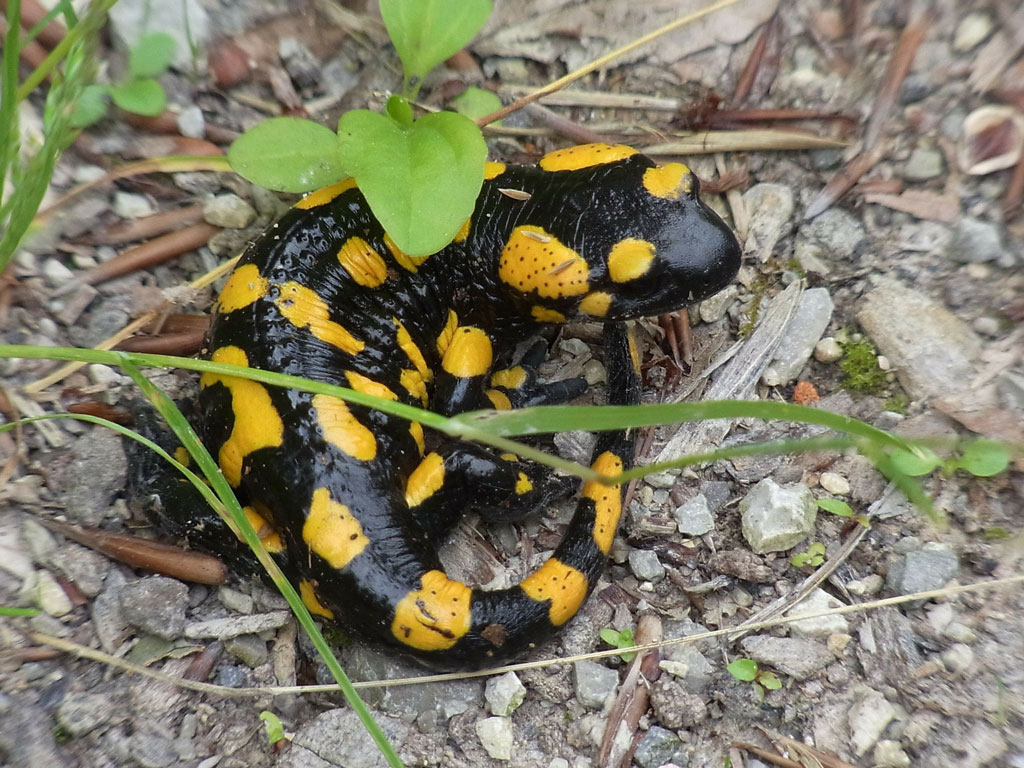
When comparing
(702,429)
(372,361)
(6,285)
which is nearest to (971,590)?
(702,429)

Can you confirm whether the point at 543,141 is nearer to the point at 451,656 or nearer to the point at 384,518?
the point at 384,518

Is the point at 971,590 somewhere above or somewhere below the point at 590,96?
below

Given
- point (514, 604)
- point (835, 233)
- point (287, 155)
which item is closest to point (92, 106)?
point (287, 155)

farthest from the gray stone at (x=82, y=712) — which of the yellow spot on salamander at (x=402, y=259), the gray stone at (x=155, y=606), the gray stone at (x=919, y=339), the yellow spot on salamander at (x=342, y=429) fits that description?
the gray stone at (x=919, y=339)

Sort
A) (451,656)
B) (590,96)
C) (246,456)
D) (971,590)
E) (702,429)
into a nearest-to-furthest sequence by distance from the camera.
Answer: (971,590) → (451,656) → (246,456) → (702,429) → (590,96)

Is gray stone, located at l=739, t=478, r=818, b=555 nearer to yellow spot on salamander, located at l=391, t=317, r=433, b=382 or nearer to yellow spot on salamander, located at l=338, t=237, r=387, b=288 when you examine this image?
yellow spot on salamander, located at l=391, t=317, r=433, b=382

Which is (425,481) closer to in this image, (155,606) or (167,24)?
(155,606)

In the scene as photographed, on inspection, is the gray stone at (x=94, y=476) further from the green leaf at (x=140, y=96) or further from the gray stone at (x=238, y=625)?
the green leaf at (x=140, y=96)
